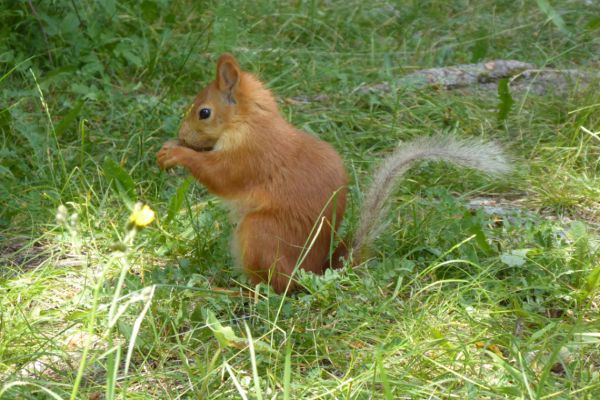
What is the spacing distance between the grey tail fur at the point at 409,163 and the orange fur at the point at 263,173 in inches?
3.7

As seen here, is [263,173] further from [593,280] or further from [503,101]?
[503,101]

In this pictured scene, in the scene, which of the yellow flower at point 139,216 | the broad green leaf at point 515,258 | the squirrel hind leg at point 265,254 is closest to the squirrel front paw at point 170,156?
the squirrel hind leg at point 265,254

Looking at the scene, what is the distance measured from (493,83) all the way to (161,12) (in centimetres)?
187

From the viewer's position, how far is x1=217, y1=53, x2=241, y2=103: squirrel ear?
3342 millimetres

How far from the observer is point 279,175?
10.3 ft

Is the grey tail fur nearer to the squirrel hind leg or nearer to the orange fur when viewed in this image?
the orange fur

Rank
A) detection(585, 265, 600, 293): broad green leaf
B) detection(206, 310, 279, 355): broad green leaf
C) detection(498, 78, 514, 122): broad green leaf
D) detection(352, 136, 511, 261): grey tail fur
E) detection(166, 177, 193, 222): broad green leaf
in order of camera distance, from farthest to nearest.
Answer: detection(498, 78, 514, 122): broad green leaf, detection(166, 177, 193, 222): broad green leaf, detection(352, 136, 511, 261): grey tail fur, detection(585, 265, 600, 293): broad green leaf, detection(206, 310, 279, 355): broad green leaf

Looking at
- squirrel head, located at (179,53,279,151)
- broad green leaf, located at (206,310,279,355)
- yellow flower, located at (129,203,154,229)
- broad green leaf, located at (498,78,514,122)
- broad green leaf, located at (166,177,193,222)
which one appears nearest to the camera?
yellow flower, located at (129,203,154,229)

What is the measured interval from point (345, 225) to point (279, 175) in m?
0.43

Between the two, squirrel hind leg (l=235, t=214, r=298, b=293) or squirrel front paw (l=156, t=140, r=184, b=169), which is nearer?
squirrel hind leg (l=235, t=214, r=298, b=293)

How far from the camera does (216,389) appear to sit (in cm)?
254

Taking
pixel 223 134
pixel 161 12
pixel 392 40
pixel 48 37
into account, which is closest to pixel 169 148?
pixel 223 134

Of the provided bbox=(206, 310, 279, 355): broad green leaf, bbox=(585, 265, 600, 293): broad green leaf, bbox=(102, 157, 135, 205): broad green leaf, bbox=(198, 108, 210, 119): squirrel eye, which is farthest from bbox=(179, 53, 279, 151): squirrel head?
bbox=(585, 265, 600, 293): broad green leaf

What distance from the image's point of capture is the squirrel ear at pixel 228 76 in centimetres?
334
